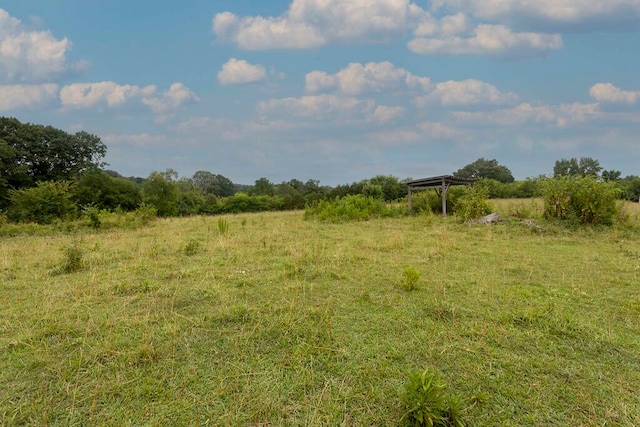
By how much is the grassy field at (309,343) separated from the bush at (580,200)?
6.27 meters

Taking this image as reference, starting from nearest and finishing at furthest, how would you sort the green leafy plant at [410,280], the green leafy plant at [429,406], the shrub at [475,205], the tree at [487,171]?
1. the green leafy plant at [429,406]
2. the green leafy plant at [410,280]
3. the shrub at [475,205]
4. the tree at [487,171]

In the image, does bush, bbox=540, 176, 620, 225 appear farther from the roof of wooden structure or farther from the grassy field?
the grassy field

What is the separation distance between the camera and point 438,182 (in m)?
14.9

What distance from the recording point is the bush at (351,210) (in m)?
14.4

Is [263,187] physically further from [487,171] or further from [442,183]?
[442,183]

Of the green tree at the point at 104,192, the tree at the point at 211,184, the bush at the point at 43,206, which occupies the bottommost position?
the bush at the point at 43,206

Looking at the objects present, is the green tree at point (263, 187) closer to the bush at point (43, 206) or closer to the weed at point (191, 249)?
the bush at point (43, 206)

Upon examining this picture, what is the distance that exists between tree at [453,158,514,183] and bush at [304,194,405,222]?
34.7m

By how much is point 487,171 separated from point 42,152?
5210 cm

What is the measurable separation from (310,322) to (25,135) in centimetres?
3674

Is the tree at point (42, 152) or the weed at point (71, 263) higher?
the tree at point (42, 152)

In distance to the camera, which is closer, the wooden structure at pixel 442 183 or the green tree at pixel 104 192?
the wooden structure at pixel 442 183

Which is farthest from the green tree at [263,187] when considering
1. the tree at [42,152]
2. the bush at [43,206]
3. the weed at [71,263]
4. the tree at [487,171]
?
the weed at [71,263]

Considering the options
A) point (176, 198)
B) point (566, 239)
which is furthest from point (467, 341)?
point (176, 198)
